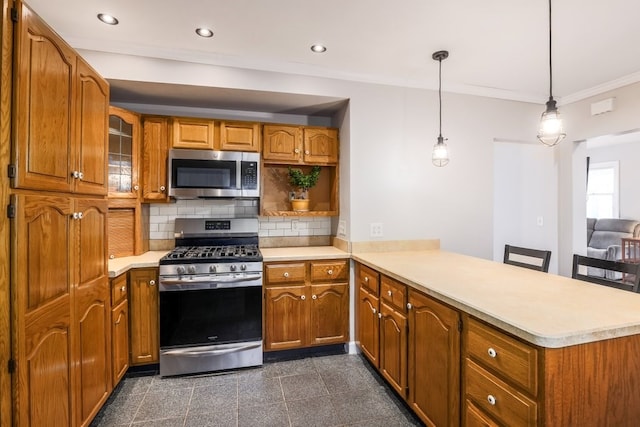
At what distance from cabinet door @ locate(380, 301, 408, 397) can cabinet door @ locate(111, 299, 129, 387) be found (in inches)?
73.4

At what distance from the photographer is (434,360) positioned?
1678 mm

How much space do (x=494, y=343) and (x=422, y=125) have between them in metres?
2.24

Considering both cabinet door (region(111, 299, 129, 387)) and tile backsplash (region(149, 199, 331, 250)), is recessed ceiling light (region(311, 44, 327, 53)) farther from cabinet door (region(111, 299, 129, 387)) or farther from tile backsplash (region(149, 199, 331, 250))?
cabinet door (region(111, 299, 129, 387))

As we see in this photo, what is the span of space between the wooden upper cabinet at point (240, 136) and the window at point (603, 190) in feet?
23.7

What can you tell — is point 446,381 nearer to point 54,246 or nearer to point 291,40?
point 54,246

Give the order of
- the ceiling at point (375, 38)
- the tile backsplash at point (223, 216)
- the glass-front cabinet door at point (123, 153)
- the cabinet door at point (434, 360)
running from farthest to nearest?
the tile backsplash at point (223, 216), the glass-front cabinet door at point (123, 153), the ceiling at point (375, 38), the cabinet door at point (434, 360)

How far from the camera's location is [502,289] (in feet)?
5.24

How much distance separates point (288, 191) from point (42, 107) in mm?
2127

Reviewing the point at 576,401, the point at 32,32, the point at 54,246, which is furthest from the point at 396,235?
the point at 32,32

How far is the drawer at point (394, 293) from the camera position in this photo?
77.9 inches

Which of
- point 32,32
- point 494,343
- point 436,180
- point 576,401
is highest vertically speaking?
point 32,32

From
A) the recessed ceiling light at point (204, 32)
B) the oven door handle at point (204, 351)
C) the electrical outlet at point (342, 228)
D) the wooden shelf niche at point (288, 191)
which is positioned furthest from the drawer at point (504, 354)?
the recessed ceiling light at point (204, 32)

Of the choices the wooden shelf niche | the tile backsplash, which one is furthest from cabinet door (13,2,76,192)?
the wooden shelf niche

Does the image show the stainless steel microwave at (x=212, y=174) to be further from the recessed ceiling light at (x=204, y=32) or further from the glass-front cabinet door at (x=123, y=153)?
the recessed ceiling light at (x=204, y=32)
